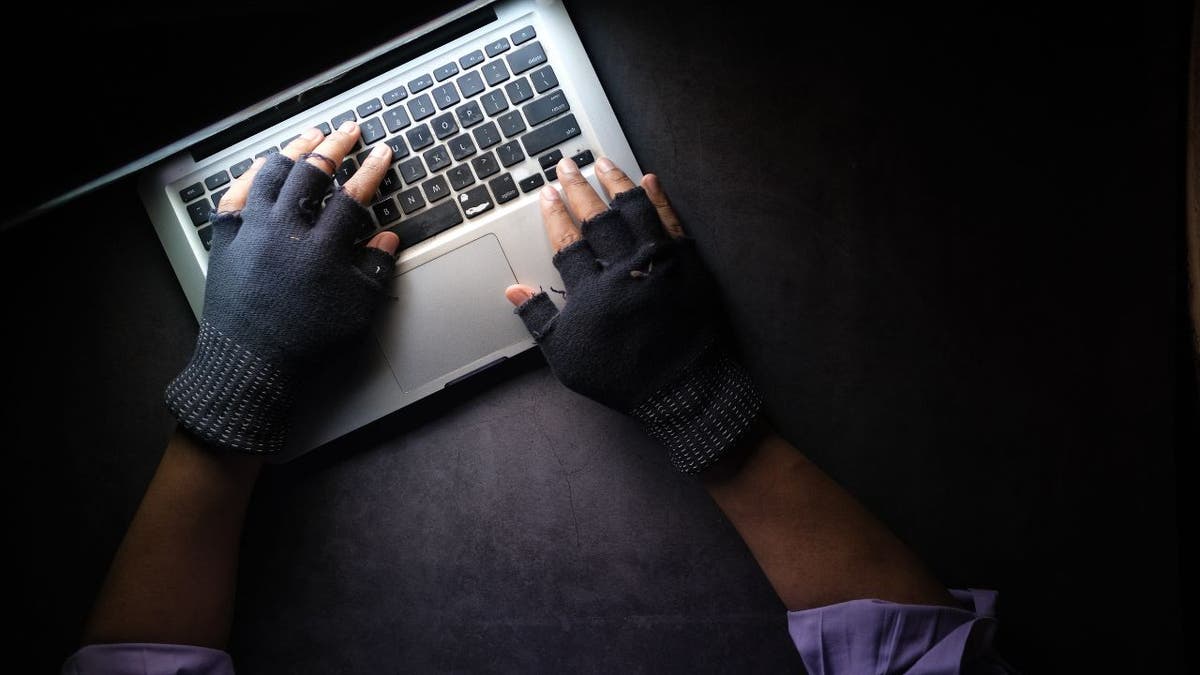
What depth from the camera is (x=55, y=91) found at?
710mm

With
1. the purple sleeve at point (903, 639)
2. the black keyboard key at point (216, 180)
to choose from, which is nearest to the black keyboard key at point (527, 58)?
the black keyboard key at point (216, 180)

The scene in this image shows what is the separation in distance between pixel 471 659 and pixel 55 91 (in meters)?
0.79

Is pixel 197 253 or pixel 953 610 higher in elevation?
pixel 197 253

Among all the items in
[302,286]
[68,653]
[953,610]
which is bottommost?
[953,610]

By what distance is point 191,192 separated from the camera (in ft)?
2.35

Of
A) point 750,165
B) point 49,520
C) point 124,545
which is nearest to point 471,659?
point 124,545

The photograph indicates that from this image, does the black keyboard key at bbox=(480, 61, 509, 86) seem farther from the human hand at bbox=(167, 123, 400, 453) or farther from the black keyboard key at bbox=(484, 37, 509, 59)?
the human hand at bbox=(167, 123, 400, 453)

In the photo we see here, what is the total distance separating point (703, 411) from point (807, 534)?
18cm

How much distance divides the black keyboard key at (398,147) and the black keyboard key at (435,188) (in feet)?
0.13

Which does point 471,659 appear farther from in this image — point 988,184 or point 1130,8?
point 1130,8

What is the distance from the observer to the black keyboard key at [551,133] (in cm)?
70

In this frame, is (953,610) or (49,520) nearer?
(953,610)

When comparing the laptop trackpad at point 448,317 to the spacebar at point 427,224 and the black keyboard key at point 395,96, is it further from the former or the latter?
the black keyboard key at point 395,96

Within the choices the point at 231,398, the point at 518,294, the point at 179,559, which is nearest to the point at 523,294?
the point at 518,294
